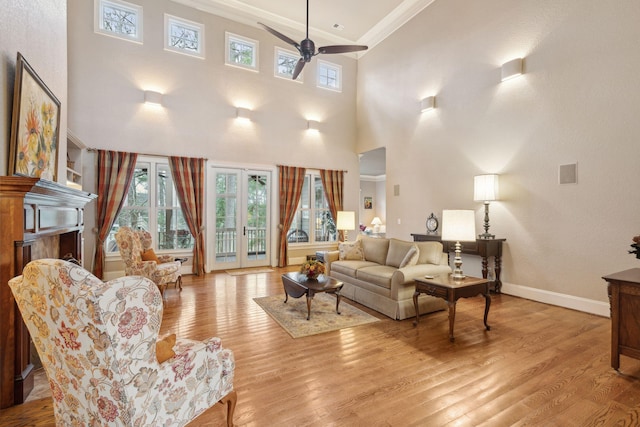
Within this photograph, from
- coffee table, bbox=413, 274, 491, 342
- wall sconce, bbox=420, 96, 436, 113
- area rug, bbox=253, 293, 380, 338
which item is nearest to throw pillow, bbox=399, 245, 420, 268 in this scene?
coffee table, bbox=413, 274, 491, 342

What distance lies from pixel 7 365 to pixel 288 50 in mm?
7593

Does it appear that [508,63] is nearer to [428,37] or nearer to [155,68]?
[428,37]

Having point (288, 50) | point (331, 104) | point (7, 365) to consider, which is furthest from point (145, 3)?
point (7, 365)

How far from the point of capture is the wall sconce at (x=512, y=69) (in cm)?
481

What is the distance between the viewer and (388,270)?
13.9 ft

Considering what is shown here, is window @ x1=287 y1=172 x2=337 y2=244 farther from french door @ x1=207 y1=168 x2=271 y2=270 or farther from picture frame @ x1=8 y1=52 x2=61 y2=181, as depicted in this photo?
picture frame @ x1=8 y1=52 x2=61 y2=181

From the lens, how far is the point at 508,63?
194 inches

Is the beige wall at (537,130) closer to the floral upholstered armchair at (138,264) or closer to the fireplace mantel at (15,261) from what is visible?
the floral upholstered armchair at (138,264)

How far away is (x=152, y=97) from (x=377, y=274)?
5.48m

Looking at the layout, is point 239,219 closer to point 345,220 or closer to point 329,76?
point 345,220

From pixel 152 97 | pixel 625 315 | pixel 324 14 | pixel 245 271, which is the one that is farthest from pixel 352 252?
pixel 324 14

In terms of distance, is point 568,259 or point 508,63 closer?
point 568,259

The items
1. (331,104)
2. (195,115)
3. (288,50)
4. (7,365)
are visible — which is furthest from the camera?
(331,104)

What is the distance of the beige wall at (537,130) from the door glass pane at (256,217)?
11.2 ft
